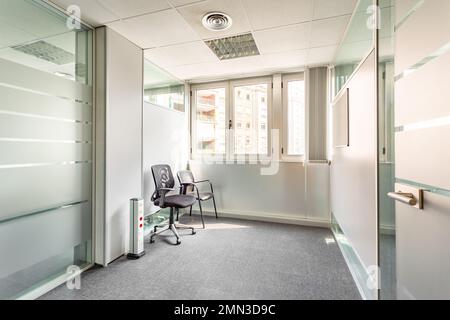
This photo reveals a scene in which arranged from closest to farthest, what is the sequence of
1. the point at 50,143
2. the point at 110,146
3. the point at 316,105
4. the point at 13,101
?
the point at 13,101 → the point at 50,143 → the point at 110,146 → the point at 316,105

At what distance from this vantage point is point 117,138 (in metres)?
2.45

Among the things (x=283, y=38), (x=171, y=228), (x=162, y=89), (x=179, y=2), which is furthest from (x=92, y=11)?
(x=171, y=228)

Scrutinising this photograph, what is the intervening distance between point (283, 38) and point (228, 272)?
9.17 ft

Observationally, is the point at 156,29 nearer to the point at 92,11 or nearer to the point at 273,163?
the point at 92,11

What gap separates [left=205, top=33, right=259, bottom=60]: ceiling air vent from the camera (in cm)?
269

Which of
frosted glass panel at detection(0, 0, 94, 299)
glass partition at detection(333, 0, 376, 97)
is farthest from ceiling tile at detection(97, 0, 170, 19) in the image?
glass partition at detection(333, 0, 376, 97)

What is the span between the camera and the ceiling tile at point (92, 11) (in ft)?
6.30

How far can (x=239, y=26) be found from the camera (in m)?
2.35

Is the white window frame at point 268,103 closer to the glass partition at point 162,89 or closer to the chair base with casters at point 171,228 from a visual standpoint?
the glass partition at point 162,89

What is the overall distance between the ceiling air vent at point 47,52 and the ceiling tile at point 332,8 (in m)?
2.45

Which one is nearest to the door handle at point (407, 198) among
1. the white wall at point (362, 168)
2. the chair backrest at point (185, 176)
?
the white wall at point (362, 168)
